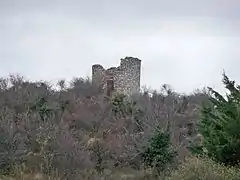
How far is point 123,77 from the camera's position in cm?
4928

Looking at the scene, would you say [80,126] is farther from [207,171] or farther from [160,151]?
[207,171]

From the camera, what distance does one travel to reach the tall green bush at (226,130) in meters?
19.9

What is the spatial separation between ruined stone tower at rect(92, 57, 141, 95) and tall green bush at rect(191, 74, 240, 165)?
26.5 metres

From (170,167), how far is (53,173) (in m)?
6.15

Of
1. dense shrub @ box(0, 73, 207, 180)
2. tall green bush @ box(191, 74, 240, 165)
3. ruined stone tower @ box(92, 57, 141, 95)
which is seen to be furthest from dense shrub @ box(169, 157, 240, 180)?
ruined stone tower @ box(92, 57, 141, 95)

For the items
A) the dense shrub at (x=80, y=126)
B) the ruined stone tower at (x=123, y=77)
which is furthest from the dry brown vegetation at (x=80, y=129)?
the ruined stone tower at (x=123, y=77)

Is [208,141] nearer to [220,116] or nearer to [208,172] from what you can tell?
[220,116]

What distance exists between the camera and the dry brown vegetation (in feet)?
105

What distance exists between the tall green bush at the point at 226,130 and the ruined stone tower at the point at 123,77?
26.5 m

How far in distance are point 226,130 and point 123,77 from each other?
2947 cm

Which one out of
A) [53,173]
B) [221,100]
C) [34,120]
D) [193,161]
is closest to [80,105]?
[34,120]

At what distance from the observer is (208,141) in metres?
21.9

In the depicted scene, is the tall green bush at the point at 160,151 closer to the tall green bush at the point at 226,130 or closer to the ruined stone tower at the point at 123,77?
the tall green bush at the point at 226,130

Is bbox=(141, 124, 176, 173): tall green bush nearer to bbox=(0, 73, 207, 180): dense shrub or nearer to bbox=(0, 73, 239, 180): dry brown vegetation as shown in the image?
bbox=(0, 73, 207, 180): dense shrub
